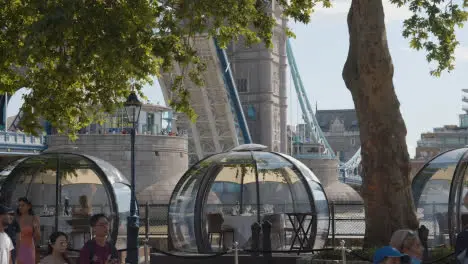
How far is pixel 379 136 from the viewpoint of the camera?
1497cm

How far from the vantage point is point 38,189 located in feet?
70.4

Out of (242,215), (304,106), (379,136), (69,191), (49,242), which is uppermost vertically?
(304,106)

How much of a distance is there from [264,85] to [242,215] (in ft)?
297

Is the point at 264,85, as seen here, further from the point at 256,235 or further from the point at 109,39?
the point at 109,39

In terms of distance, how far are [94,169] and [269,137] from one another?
279 feet

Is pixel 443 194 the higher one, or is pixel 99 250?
pixel 443 194

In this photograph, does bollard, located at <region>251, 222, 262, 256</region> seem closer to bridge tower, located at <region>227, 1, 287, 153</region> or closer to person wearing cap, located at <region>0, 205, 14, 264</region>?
person wearing cap, located at <region>0, 205, 14, 264</region>

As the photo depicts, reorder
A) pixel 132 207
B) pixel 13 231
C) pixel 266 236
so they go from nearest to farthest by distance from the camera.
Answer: pixel 13 231 → pixel 266 236 → pixel 132 207

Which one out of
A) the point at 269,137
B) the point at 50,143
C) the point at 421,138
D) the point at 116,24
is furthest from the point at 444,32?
the point at 421,138

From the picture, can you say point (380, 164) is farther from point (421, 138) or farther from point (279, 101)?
point (421, 138)

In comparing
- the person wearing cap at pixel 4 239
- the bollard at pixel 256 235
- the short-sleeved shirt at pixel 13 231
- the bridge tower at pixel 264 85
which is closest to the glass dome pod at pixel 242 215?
the bollard at pixel 256 235

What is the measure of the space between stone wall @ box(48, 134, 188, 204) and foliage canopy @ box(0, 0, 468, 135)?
3645 cm

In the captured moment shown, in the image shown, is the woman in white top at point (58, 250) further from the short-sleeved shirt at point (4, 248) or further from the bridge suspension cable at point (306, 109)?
the bridge suspension cable at point (306, 109)

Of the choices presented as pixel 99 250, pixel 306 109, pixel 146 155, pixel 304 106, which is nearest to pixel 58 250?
pixel 99 250
